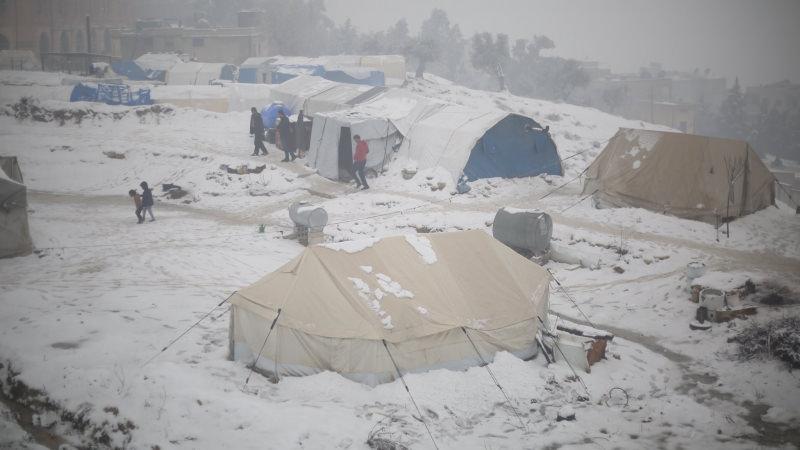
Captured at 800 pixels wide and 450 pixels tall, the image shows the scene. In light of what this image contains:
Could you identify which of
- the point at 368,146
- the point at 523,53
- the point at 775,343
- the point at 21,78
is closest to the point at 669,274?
the point at 775,343

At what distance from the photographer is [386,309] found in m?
9.78

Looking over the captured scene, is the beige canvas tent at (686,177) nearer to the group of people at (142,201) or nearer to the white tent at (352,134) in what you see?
the white tent at (352,134)

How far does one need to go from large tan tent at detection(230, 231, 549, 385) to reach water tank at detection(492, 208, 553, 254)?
14.0 ft

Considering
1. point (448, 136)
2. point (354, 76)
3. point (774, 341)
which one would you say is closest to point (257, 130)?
point (448, 136)

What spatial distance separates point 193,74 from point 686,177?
129ft

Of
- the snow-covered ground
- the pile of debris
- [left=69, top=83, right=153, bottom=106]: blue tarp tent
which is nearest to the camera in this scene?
the snow-covered ground

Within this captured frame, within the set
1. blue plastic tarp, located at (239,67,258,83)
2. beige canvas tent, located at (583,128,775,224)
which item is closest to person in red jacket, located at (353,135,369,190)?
beige canvas tent, located at (583,128,775,224)

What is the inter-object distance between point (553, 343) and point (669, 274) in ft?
18.2

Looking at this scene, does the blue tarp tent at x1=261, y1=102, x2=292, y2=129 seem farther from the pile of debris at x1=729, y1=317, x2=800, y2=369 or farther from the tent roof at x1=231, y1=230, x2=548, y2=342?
the pile of debris at x1=729, y1=317, x2=800, y2=369

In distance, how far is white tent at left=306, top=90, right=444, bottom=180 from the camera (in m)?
22.3

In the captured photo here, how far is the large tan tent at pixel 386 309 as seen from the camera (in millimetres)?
9406

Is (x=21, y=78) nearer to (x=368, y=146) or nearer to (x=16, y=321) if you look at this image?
(x=368, y=146)

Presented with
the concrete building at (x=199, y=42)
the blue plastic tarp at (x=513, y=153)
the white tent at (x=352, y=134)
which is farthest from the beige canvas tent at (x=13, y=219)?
the concrete building at (x=199, y=42)

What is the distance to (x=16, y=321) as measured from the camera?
34.9 ft
